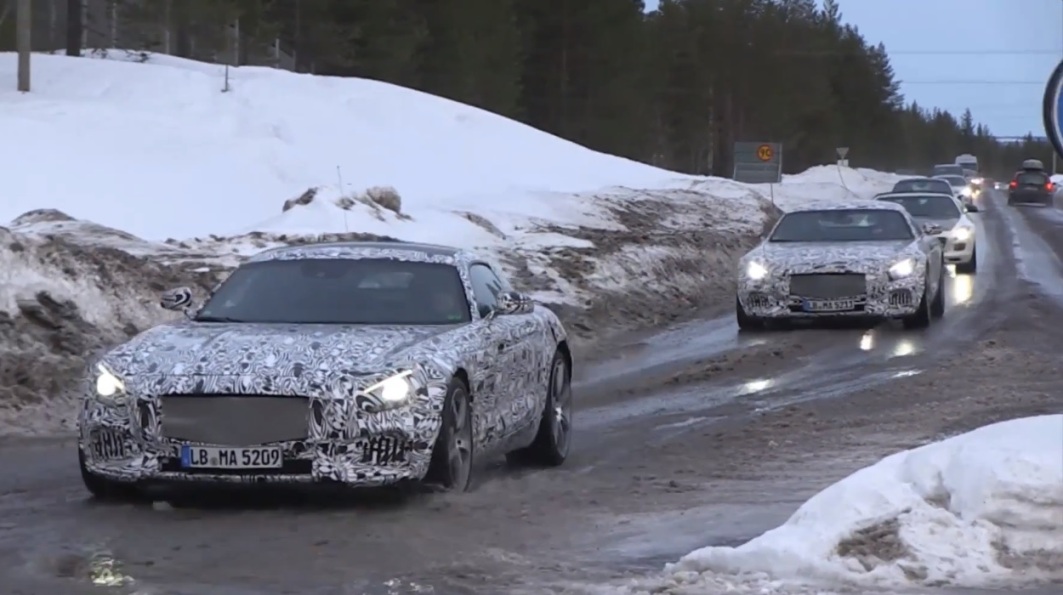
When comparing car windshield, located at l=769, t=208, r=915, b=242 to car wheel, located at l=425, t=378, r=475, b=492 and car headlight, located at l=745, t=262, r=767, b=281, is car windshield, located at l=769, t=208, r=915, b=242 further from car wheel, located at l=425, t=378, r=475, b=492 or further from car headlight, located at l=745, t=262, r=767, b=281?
car wheel, located at l=425, t=378, r=475, b=492

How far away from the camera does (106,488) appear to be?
838 centimetres

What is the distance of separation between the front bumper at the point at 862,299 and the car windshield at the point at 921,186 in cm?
2079

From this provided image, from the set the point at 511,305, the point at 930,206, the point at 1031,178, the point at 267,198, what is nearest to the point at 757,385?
the point at 511,305

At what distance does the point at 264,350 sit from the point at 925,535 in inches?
130

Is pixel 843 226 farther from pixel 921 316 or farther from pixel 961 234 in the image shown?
pixel 961 234

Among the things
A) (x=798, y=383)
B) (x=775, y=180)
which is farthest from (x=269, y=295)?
(x=775, y=180)

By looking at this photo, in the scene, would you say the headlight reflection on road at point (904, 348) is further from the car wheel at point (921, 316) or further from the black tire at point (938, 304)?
the black tire at point (938, 304)

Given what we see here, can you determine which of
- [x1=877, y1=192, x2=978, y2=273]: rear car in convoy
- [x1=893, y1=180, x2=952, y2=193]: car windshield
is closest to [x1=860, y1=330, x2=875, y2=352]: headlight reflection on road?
[x1=877, y1=192, x2=978, y2=273]: rear car in convoy

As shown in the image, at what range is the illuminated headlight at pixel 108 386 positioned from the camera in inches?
319

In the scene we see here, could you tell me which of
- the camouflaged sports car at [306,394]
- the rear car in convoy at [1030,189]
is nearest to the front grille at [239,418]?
the camouflaged sports car at [306,394]

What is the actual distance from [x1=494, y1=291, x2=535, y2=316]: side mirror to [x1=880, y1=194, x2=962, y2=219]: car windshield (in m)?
19.2

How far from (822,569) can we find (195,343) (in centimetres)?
346

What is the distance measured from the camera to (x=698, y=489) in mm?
9156

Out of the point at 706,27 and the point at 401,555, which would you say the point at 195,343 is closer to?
the point at 401,555
